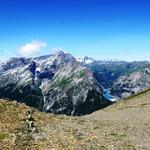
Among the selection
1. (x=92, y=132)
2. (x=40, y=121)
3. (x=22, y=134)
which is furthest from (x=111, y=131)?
(x=22, y=134)

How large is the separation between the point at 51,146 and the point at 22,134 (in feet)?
20.2

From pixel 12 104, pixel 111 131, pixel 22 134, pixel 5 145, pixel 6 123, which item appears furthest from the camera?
pixel 12 104

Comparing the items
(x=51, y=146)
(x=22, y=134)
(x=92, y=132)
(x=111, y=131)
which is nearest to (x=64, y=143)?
(x=51, y=146)

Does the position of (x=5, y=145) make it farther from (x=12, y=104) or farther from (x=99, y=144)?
(x=12, y=104)

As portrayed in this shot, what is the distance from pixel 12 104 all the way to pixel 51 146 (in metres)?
23.4

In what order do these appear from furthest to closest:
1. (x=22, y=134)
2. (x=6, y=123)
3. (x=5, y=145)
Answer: (x=6, y=123), (x=22, y=134), (x=5, y=145)

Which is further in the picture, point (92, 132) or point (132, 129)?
point (132, 129)

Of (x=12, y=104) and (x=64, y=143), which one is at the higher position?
(x=12, y=104)

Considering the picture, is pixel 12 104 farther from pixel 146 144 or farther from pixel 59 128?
pixel 146 144

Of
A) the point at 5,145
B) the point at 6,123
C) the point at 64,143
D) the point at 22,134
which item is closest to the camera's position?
the point at 5,145

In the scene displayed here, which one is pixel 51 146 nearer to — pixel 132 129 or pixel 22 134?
pixel 22 134

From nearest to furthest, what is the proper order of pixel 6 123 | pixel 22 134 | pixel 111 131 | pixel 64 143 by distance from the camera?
pixel 64 143, pixel 22 134, pixel 6 123, pixel 111 131

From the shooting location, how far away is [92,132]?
51.4 meters

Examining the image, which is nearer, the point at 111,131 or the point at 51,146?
the point at 51,146
